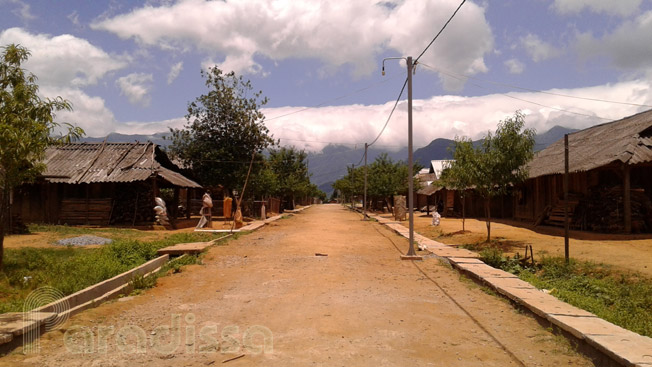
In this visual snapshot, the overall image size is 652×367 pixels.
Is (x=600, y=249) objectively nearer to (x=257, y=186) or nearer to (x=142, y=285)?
(x=142, y=285)

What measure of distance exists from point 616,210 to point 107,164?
2327 cm

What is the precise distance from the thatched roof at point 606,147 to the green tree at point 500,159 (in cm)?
260

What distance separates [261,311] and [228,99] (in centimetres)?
2807

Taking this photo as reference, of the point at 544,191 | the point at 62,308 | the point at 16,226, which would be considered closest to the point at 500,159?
the point at 544,191

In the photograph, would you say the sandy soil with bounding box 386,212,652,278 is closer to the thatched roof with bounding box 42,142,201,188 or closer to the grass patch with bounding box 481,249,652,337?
the grass patch with bounding box 481,249,652,337

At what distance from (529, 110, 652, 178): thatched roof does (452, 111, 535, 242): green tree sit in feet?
8.54

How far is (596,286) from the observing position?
371 inches

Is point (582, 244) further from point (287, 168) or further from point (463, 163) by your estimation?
point (287, 168)

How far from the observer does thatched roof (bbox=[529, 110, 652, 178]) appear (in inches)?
637

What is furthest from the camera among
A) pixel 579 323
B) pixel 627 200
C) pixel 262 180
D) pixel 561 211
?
pixel 262 180

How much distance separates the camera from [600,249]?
1342cm

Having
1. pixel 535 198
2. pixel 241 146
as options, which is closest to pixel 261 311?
pixel 535 198

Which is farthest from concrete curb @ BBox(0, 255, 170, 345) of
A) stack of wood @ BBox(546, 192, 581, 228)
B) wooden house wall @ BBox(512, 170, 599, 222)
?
stack of wood @ BBox(546, 192, 581, 228)

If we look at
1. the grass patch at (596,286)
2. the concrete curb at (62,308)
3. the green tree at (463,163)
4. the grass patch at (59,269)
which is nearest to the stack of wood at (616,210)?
the green tree at (463,163)
